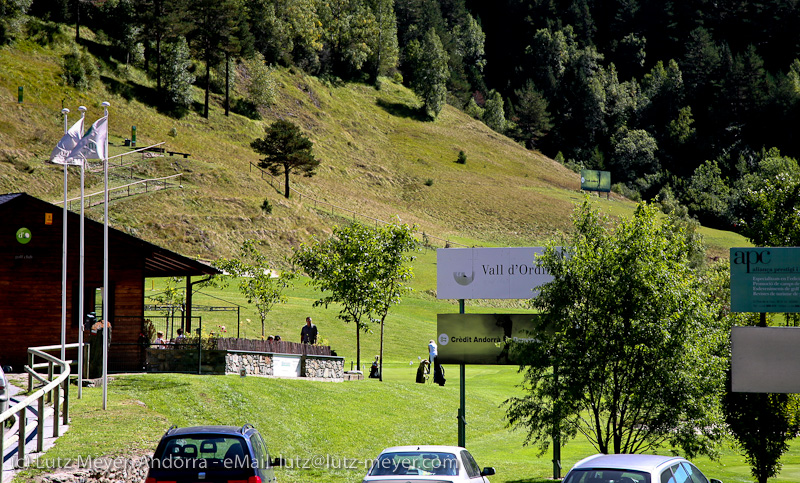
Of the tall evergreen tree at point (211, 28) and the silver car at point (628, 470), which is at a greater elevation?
the tall evergreen tree at point (211, 28)

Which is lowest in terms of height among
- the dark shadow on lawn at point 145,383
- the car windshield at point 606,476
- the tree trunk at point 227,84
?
the dark shadow on lawn at point 145,383

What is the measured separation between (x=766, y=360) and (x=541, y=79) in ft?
590

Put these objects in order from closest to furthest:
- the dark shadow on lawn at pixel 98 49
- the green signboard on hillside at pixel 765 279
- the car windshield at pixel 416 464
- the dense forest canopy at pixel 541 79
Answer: the car windshield at pixel 416 464, the green signboard on hillside at pixel 765 279, the dark shadow on lawn at pixel 98 49, the dense forest canopy at pixel 541 79

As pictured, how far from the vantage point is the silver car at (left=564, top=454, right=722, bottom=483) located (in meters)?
9.34

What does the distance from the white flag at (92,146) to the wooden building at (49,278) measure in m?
5.59

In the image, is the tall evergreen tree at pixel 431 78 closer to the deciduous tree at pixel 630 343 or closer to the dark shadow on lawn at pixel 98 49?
the dark shadow on lawn at pixel 98 49

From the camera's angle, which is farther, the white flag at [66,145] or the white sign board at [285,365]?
the white sign board at [285,365]

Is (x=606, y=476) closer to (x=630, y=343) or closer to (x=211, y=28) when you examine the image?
(x=630, y=343)

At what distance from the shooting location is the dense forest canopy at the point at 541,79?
96.9 metres

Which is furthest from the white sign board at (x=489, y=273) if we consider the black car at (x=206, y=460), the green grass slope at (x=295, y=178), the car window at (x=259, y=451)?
the green grass slope at (x=295, y=178)

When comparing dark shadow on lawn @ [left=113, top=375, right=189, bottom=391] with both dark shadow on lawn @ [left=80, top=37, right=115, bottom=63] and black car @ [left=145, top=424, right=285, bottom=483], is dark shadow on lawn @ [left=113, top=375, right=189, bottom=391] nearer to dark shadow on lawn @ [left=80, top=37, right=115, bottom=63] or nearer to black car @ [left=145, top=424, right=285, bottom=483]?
black car @ [left=145, top=424, right=285, bottom=483]

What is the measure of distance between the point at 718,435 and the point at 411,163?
10689 cm

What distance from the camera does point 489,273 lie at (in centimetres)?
2150

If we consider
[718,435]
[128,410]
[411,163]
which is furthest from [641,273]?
[411,163]
